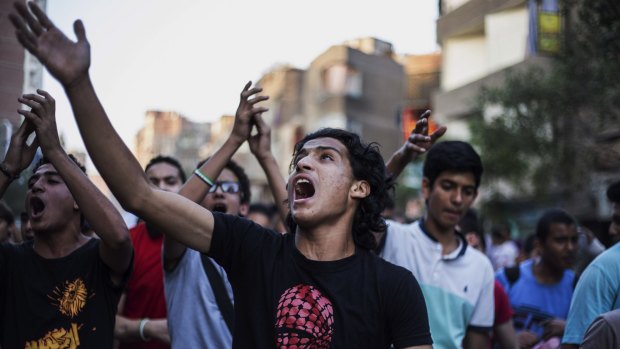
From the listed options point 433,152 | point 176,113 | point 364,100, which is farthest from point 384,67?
point 176,113

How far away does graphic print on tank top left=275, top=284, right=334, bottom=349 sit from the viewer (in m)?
2.57

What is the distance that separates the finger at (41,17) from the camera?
219cm

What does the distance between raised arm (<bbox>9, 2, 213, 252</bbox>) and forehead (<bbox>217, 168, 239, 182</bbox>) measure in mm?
1891

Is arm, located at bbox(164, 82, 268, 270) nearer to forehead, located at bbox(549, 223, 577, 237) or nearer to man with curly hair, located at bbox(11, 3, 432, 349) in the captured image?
man with curly hair, located at bbox(11, 3, 432, 349)

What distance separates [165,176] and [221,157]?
5.60 ft

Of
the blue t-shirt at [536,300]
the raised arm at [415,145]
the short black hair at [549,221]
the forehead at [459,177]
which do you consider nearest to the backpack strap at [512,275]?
the blue t-shirt at [536,300]

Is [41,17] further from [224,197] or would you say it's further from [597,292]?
[597,292]

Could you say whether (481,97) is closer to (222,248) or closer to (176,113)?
(222,248)

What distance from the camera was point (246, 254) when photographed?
2783mm

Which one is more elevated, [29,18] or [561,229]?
[29,18]

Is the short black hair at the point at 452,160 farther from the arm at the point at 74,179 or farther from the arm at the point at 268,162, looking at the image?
the arm at the point at 74,179

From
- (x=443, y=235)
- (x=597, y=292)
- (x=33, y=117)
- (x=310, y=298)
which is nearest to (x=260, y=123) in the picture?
(x=33, y=117)

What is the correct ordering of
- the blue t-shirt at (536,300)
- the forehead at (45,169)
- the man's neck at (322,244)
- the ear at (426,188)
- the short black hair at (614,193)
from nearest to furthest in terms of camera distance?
the man's neck at (322,244), the forehead at (45,169), the short black hair at (614,193), the ear at (426,188), the blue t-shirt at (536,300)

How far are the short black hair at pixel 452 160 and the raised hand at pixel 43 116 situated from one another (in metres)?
2.21
